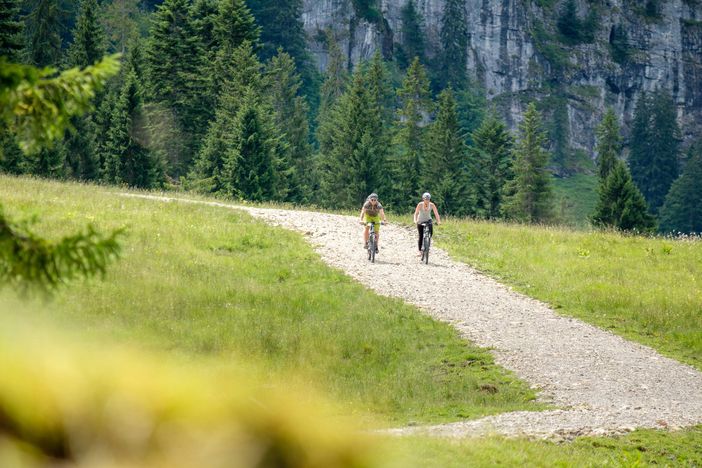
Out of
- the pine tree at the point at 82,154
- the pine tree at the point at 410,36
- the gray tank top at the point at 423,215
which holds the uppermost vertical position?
the pine tree at the point at 410,36

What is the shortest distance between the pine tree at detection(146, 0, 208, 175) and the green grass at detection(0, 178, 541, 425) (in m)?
37.5

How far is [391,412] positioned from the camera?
1282cm

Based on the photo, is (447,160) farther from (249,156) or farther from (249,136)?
(249,136)

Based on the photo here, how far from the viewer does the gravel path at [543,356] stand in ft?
38.2

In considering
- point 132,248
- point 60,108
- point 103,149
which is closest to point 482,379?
point 60,108

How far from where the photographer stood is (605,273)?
24266mm

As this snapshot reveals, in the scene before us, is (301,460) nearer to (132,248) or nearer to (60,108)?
(60,108)

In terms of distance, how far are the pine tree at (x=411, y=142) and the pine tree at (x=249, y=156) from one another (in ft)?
62.6

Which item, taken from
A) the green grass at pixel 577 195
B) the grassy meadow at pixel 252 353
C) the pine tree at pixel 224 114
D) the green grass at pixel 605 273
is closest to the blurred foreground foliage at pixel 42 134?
the grassy meadow at pixel 252 353

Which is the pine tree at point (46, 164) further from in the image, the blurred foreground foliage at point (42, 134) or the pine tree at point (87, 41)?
the blurred foreground foliage at point (42, 134)

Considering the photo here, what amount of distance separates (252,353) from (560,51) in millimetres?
142866

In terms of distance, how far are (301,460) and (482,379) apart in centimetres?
1399

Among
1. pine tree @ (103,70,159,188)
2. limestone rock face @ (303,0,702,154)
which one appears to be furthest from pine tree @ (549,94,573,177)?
pine tree @ (103,70,159,188)

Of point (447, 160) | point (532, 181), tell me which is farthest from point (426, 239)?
point (532, 181)
